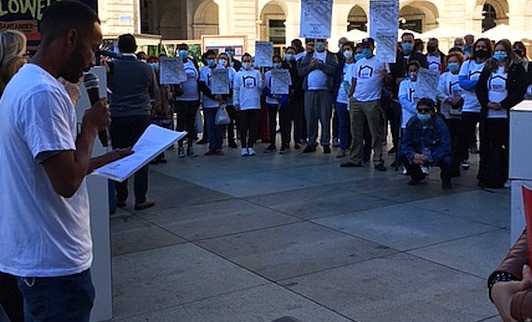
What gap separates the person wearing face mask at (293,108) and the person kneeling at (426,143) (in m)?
3.94

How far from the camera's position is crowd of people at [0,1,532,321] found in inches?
97.5

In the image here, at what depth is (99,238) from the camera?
4.64m

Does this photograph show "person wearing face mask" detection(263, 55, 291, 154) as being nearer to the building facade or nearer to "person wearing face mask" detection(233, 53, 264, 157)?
"person wearing face mask" detection(233, 53, 264, 157)

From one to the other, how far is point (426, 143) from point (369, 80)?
5.72 feet

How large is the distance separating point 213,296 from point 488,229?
3321mm

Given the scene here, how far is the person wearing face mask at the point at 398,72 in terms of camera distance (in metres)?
11.1

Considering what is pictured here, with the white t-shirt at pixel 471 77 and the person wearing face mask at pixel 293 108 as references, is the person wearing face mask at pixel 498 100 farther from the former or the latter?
the person wearing face mask at pixel 293 108

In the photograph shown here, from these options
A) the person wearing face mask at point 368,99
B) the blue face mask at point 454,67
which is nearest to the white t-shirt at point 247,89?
the person wearing face mask at point 368,99

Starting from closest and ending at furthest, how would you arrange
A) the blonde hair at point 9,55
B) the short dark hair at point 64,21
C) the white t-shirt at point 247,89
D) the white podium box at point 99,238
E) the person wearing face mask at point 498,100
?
the short dark hair at point 64,21 → the blonde hair at point 9,55 → the white podium box at point 99,238 → the person wearing face mask at point 498,100 → the white t-shirt at point 247,89

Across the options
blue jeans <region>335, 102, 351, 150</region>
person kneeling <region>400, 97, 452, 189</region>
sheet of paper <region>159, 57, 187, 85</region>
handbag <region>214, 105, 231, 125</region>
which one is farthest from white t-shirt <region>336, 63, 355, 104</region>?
sheet of paper <region>159, 57, 187, 85</region>

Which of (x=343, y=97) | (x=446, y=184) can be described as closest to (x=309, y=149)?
(x=343, y=97)

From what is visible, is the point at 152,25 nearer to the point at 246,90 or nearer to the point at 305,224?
the point at 246,90

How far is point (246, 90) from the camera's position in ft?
40.3

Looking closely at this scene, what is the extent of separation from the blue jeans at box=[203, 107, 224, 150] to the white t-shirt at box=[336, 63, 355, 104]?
232 centimetres
